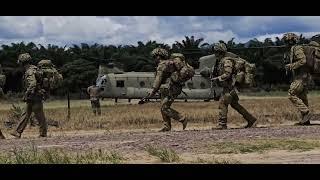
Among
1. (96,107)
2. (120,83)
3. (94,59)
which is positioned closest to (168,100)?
(96,107)

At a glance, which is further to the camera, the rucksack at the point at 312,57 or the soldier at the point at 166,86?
the soldier at the point at 166,86

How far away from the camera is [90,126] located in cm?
2039

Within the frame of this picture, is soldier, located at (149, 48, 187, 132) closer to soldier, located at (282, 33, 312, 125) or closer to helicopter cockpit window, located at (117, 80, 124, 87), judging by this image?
soldier, located at (282, 33, 312, 125)

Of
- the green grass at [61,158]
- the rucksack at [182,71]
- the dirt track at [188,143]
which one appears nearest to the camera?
the green grass at [61,158]

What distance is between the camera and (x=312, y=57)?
15820mm

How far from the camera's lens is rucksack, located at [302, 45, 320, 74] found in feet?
51.7

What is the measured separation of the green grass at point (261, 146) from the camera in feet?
34.4

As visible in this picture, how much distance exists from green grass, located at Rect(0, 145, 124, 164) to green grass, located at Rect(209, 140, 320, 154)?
1.83m

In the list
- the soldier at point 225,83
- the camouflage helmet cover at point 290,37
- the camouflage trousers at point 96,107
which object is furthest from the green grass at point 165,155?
the camouflage trousers at point 96,107

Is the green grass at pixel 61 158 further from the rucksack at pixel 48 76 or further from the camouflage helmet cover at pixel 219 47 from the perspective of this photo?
the camouflage helmet cover at pixel 219 47

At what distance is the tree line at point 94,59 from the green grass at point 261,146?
158 ft

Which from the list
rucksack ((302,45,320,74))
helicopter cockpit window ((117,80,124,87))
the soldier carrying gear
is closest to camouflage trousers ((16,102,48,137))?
the soldier carrying gear
